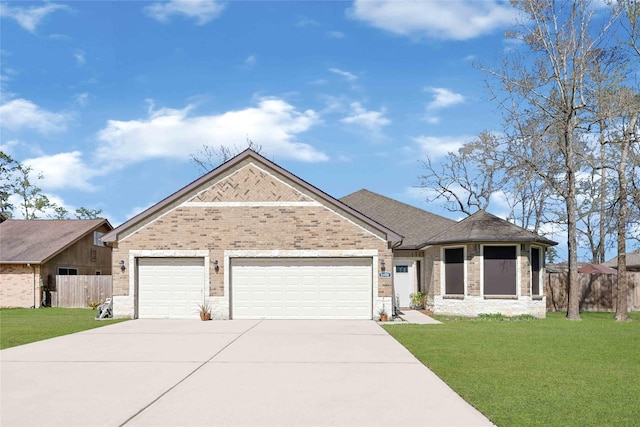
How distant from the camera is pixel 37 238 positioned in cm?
3522

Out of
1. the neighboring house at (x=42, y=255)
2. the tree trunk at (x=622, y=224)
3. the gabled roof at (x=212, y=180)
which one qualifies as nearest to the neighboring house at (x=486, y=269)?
the tree trunk at (x=622, y=224)

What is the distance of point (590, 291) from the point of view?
30.4 meters

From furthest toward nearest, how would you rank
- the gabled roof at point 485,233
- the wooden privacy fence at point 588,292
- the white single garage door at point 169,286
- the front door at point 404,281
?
the wooden privacy fence at point 588,292 → the front door at point 404,281 → the gabled roof at point 485,233 → the white single garage door at point 169,286

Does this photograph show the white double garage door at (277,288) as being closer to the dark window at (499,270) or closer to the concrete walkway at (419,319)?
the concrete walkway at (419,319)

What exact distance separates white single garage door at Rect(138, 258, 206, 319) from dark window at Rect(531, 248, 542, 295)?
42.7 ft

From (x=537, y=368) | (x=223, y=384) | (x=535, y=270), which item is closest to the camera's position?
(x=223, y=384)

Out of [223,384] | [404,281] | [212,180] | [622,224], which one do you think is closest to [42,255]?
[212,180]

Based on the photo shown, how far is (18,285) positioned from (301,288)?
18.6 m

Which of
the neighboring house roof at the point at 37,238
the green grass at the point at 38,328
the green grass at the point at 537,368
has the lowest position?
the green grass at the point at 38,328

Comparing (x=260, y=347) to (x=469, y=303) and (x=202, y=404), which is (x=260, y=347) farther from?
(x=469, y=303)

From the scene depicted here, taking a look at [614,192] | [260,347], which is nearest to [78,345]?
[260,347]

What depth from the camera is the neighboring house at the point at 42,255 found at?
32.2 metres

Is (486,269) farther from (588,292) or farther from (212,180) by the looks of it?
(212,180)

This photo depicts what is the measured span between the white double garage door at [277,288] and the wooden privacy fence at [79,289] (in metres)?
11.3
